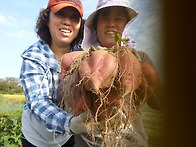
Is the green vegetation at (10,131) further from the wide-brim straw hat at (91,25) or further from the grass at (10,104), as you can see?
the wide-brim straw hat at (91,25)

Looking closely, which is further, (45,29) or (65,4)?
(45,29)

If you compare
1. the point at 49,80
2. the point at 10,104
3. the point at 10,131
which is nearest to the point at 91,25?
the point at 49,80

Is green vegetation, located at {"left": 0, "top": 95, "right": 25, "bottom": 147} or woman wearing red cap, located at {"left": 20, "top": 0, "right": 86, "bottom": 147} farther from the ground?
woman wearing red cap, located at {"left": 20, "top": 0, "right": 86, "bottom": 147}

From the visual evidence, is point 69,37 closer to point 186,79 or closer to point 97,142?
point 97,142

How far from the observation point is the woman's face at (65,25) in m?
1.04

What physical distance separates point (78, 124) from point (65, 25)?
0.52 m

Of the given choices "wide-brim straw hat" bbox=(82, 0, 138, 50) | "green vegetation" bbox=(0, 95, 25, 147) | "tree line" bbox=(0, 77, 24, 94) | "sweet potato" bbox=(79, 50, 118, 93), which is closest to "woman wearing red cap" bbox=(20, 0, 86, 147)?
"wide-brim straw hat" bbox=(82, 0, 138, 50)

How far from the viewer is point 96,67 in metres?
0.59

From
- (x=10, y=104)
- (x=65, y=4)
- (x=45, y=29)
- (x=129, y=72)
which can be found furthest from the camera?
(x=10, y=104)

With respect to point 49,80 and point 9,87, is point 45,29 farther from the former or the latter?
point 9,87

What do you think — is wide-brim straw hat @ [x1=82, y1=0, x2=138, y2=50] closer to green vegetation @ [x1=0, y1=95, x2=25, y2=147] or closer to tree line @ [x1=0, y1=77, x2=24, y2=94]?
green vegetation @ [x1=0, y1=95, x2=25, y2=147]

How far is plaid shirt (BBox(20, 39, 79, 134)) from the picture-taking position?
0.84 meters

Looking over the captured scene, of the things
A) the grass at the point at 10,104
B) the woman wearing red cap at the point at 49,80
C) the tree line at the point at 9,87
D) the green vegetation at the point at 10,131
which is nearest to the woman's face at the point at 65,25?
the woman wearing red cap at the point at 49,80

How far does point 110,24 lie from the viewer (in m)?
0.79
